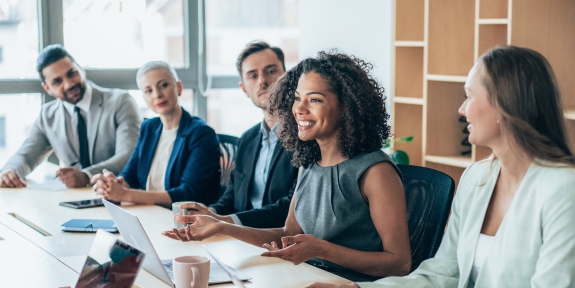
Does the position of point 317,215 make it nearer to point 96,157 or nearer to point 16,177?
point 16,177

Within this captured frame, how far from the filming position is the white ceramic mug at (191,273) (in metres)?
1.44

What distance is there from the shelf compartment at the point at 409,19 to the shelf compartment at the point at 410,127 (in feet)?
1.38

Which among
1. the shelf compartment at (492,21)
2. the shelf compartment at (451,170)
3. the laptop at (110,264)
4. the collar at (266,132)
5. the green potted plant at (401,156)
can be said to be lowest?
the shelf compartment at (451,170)

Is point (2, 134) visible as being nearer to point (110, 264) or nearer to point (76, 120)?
point (76, 120)

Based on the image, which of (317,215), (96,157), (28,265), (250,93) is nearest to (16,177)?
(96,157)

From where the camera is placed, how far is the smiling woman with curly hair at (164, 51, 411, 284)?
180 centimetres

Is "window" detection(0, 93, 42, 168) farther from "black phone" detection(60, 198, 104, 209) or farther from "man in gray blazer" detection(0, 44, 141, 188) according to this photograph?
"black phone" detection(60, 198, 104, 209)

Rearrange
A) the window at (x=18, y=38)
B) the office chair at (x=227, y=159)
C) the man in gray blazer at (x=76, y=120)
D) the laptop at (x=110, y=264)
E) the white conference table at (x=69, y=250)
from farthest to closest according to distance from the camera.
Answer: the window at (x=18, y=38) < the man in gray blazer at (x=76, y=120) < the office chair at (x=227, y=159) < the white conference table at (x=69, y=250) < the laptop at (x=110, y=264)

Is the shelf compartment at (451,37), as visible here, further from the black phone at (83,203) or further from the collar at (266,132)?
the black phone at (83,203)

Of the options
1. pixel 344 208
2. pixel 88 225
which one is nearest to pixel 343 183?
pixel 344 208

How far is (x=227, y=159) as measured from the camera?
303 cm

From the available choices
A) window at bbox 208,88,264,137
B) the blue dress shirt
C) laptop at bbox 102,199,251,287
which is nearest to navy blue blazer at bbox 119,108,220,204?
the blue dress shirt

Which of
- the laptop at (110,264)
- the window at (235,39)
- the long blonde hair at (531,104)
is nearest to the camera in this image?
the laptop at (110,264)

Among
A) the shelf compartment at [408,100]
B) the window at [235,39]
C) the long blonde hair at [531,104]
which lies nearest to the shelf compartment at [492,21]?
the shelf compartment at [408,100]
